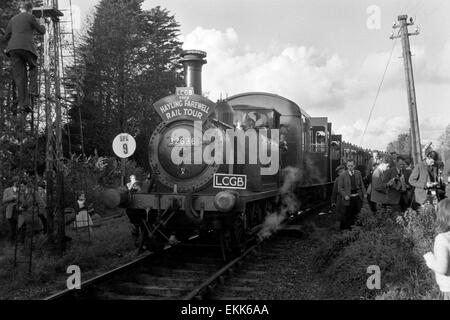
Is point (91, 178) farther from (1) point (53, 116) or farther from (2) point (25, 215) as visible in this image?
(1) point (53, 116)

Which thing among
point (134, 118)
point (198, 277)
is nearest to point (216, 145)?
point (198, 277)

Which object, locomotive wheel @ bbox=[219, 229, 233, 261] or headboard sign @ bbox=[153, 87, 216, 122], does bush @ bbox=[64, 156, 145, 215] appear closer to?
headboard sign @ bbox=[153, 87, 216, 122]

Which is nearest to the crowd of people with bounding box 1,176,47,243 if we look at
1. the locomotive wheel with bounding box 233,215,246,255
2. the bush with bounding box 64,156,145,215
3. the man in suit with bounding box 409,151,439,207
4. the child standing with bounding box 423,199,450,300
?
the bush with bounding box 64,156,145,215

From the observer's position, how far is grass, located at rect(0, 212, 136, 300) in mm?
6234

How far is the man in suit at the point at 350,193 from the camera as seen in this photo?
897cm

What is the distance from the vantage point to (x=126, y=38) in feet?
96.0

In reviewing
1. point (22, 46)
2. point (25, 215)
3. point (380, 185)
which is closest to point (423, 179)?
point (380, 185)

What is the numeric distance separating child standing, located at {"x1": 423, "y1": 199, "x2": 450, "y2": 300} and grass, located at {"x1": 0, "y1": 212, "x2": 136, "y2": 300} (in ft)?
15.5

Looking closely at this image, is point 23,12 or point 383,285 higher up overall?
point 23,12

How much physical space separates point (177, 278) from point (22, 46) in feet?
13.4

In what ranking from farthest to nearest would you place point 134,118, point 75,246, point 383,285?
1. point 134,118
2. point 75,246
3. point 383,285
